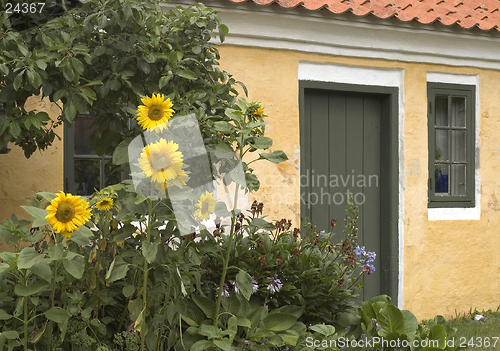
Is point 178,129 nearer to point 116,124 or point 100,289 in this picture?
point 116,124

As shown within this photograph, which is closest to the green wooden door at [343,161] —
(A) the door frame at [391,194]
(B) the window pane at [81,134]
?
(A) the door frame at [391,194]

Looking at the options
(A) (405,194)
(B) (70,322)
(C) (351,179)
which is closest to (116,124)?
(B) (70,322)

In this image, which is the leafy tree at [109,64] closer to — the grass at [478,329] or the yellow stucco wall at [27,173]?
the yellow stucco wall at [27,173]

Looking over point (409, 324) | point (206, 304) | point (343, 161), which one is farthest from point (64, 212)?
point (343, 161)

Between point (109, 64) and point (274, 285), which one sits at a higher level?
point (109, 64)

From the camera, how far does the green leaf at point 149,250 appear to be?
218cm

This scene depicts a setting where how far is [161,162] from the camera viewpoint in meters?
2.18

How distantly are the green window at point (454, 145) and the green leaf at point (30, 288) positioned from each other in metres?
4.71

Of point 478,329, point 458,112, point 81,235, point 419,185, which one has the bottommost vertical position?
point 478,329

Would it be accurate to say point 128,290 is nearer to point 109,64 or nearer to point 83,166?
point 109,64

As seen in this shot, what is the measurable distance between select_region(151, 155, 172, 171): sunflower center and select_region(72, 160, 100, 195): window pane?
2.48 m

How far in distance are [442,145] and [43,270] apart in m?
5.00

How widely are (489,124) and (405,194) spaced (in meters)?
1.45

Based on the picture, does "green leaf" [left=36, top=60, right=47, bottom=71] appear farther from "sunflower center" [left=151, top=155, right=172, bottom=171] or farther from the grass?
Answer: the grass
